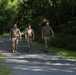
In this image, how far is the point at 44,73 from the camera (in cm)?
1317

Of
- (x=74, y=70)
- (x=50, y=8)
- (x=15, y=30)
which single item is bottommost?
(x=74, y=70)

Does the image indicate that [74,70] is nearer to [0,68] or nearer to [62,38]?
[0,68]

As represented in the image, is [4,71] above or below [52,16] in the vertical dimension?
below

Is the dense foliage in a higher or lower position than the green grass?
higher

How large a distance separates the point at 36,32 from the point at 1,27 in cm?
2341

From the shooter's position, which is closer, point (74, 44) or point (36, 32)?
point (74, 44)

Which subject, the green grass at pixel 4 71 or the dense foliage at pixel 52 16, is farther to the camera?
the dense foliage at pixel 52 16

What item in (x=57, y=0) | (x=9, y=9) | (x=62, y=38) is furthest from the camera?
(x=9, y=9)

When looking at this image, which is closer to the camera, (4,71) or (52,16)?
(4,71)

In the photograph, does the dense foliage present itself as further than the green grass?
Yes

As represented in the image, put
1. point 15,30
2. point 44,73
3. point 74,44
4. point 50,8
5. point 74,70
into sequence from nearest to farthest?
point 44,73
point 74,70
point 15,30
point 74,44
point 50,8

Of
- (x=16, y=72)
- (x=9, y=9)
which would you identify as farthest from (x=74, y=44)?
(x=9, y=9)

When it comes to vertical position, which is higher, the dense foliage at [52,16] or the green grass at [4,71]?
the dense foliage at [52,16]

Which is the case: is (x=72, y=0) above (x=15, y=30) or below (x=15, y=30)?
above
